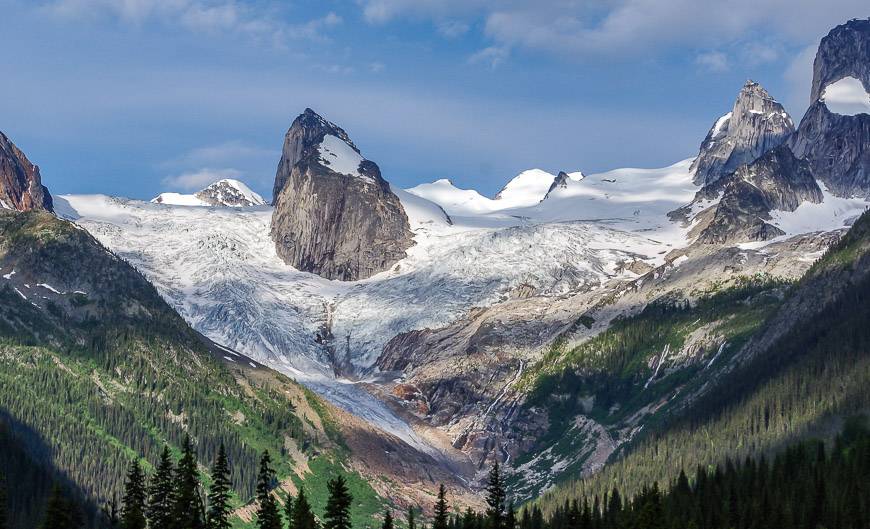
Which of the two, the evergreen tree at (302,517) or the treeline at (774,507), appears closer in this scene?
the evergreen tree at (302,517)

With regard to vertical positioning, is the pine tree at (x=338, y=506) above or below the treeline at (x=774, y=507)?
below

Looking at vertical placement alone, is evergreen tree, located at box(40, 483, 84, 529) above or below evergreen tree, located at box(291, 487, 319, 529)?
below

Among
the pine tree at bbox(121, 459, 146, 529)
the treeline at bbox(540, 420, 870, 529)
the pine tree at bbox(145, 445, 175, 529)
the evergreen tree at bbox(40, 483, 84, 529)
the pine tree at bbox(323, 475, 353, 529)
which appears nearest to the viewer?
the evergreen tree at bbox(40, 483, 84, 529)

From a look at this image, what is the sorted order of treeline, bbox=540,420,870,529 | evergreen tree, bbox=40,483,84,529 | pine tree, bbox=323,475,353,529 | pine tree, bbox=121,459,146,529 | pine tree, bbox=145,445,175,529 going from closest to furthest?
1. evergreen tree, bbox=40,483,84,529
2. pine tree, bbox=121,459,146,529
3. pine tree, bbox=145,445,175,529
4. pine tree, bbox=323,475,353,529
5. treeline, bbox=540,420,870,529

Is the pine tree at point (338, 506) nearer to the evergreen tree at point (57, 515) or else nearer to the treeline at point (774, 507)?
the evergreen tree at point (57, 515)

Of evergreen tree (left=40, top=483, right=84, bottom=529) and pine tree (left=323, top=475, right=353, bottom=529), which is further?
pine tree (left=323, top=475, right=353, bottom=529)

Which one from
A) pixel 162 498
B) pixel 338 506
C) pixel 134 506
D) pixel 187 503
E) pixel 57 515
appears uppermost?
pixel 338 506

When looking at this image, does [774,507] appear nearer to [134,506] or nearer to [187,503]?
[187,503]

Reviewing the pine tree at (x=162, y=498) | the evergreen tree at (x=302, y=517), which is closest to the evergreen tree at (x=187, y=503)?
the pine tree at (x=162, y=498)

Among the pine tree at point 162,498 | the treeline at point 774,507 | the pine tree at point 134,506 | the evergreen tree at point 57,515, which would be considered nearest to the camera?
the evergreen tree at point 57,515

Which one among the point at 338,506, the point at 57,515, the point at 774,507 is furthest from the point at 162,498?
the point at 774,507

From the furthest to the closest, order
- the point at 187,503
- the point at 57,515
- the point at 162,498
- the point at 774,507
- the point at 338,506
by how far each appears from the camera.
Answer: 1. the point at 774,507
2. the point at 338,506
3. the point at 162,498
4. the point at 187,503
5. the point at 57,515

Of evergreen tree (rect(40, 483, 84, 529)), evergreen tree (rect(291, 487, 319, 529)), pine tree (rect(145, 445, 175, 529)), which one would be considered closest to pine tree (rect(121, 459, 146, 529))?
pine tree (rect(145, 445, 175, 529))

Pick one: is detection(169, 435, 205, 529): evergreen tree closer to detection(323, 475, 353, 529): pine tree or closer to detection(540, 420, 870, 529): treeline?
detection(323, 475, 353, 529): pine tree
